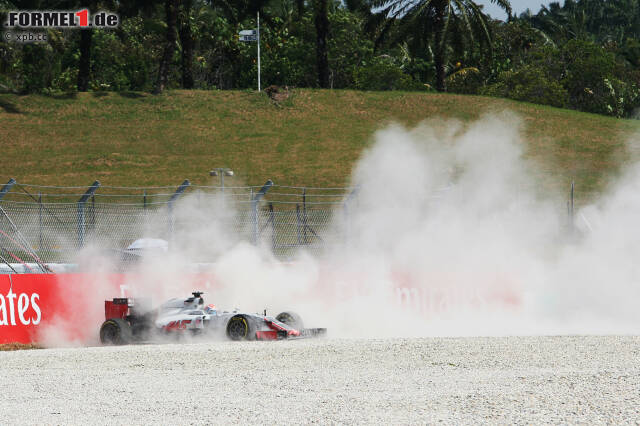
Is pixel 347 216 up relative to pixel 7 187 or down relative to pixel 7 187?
down

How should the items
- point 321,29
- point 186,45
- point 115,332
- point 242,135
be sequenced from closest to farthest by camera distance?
point 115,332
point 242,135
point 321,29
point 186,45

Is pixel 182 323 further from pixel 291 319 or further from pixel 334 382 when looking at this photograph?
pixel 334 382

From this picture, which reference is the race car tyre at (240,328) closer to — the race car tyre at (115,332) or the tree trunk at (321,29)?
the race car tyre at (115,332)

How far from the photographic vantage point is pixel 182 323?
13812 millimetres

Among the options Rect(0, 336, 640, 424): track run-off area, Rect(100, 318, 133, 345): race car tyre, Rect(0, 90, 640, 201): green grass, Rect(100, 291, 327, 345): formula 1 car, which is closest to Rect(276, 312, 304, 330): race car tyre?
Rect(100, 291, 327, 345): formula 1 car

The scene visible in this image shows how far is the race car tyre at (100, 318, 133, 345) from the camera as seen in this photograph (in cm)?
1355

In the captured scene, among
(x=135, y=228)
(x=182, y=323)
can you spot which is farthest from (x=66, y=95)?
(x=182, y=323)

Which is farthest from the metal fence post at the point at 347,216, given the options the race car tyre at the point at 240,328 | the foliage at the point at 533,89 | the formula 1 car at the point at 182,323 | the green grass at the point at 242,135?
the foliage at the point at 533,89

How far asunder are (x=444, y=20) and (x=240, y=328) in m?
39.9

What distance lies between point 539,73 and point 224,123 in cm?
2408

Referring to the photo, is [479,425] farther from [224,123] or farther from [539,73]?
[539,73]

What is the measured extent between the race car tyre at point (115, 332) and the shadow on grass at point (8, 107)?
118ft

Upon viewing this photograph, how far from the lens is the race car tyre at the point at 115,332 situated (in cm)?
1355

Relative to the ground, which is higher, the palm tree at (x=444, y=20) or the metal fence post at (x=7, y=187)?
the palm tree at (x=444, y=20)
